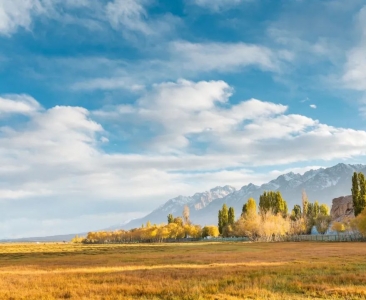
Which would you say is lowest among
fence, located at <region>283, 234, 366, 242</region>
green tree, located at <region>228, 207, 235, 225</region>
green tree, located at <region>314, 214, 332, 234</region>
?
fence, located at <region>283, 234, 366, 242</region>

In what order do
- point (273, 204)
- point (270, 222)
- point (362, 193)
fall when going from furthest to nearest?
point (273, 204), point (270, 222), point (362, 193)

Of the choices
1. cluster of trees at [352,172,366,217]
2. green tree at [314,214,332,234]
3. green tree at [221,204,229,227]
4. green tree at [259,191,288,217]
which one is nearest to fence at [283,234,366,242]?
cluster of trees at [352,172,366,217]

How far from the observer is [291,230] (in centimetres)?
15288

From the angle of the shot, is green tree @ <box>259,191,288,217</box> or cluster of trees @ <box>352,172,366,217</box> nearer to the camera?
cluster of trees @ <box>352,172,366,217</box>

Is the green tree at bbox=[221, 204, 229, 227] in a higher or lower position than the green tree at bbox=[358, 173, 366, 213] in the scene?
lower

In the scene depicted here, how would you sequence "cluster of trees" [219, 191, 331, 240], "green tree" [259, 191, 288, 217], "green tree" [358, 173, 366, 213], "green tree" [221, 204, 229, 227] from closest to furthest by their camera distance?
"green tree" [358, 173, 366, 213], "cluster of trees" [219, 191, 331, 240], "green tree" [259, 191, 288, 217], "green tree" [221, 204, 229, 227]

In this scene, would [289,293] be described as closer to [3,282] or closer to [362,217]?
[3,282]

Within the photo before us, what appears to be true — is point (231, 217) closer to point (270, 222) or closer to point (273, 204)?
point (273, 204)

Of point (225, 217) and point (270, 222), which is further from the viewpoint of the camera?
point (225, 217)

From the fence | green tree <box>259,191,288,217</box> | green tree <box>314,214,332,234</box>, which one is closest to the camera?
the fence

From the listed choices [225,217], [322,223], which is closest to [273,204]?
[322,223]

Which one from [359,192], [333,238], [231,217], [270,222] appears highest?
[359,192]

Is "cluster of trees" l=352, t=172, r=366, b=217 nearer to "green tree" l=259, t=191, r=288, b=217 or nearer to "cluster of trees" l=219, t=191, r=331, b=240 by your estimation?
"cluster of trees" l=219, t=191, r=331, b=240

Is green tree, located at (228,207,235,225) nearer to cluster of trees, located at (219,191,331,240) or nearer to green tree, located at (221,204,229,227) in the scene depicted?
green tree, located at (221,204,229,227)
